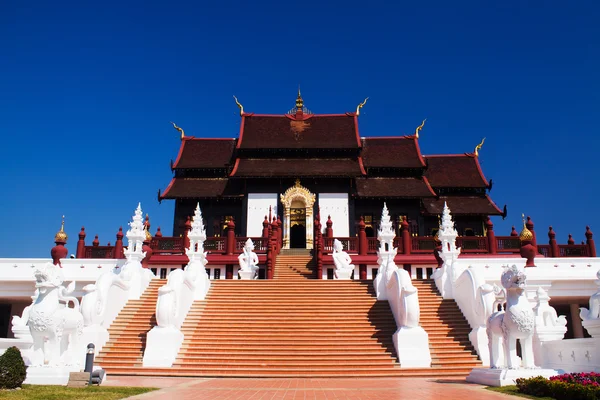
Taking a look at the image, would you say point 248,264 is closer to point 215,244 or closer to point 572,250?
point 215,244

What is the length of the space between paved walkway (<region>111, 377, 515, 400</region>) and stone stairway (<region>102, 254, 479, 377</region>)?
2.77 feet

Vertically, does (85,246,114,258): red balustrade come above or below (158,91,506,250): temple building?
below

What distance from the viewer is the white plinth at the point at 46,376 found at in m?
8.43

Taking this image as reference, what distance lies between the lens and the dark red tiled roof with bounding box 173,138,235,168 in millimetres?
30062

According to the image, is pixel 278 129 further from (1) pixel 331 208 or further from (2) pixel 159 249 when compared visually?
(2) pixel 159 249

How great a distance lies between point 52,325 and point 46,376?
2.81 ft

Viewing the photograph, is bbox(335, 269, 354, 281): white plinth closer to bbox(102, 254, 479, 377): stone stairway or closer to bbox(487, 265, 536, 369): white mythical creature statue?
bbox(102, 254, 479, 377): stone stairway

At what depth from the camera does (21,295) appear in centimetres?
1631

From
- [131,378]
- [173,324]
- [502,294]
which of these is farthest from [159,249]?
[502,294]

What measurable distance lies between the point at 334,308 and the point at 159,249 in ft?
34.7

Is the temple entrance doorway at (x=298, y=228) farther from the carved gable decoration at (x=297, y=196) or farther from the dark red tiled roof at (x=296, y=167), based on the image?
the dark red tiled roof at (x=296, y=167)

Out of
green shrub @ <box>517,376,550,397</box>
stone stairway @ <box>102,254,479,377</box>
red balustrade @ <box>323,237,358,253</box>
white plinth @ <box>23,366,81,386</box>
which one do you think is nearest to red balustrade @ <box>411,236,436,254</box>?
red balustrade @ <box>323,237,358,253</box>

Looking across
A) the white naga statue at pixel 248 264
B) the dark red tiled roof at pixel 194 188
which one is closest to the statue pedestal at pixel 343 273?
the white naga statue at pixel 248 264

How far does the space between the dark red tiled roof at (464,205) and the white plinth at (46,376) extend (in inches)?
897
